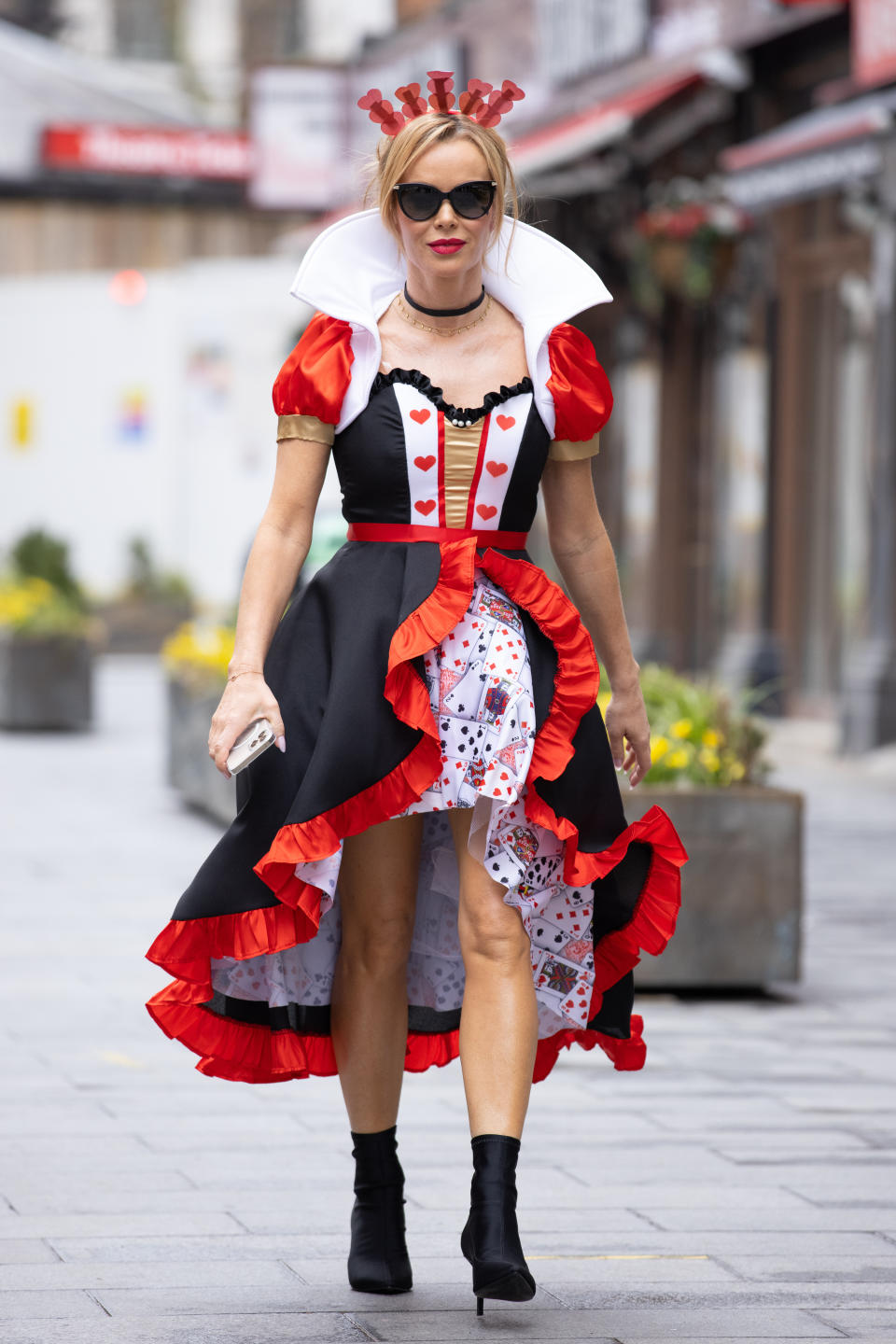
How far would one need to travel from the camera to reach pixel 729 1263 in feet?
11.8

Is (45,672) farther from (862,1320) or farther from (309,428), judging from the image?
(862,1320)

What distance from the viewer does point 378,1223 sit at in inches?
135

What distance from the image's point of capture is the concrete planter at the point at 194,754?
30.6 feet

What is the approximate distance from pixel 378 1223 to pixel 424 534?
1023 millimetres

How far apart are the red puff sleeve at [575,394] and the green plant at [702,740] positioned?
254 centimetres

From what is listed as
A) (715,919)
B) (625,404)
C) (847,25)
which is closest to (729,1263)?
(715,919)

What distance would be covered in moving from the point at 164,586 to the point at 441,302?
77.0 ft

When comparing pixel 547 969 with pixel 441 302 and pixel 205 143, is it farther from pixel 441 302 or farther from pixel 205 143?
pixel 205 143

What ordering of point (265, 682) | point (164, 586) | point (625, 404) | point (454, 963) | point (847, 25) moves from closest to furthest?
point (265, 682), point (454, 963), point (847, 25), point (625, 404), point (164, 586)

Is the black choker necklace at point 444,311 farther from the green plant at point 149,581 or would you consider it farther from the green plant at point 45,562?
the green plant at point 149,581

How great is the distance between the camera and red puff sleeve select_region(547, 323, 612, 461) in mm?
3404

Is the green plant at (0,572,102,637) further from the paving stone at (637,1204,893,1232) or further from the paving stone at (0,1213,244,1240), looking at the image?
the paving stone at (637,1204,893,1232)

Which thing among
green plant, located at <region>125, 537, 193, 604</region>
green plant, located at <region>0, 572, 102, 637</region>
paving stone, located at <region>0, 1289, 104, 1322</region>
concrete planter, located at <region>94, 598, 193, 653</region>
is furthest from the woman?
green plant, located at <region>125, 537, 193, 604</region>

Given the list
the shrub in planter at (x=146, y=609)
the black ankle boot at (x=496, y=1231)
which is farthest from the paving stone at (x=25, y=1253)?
the shrub in planter at (x=146, y=609)
